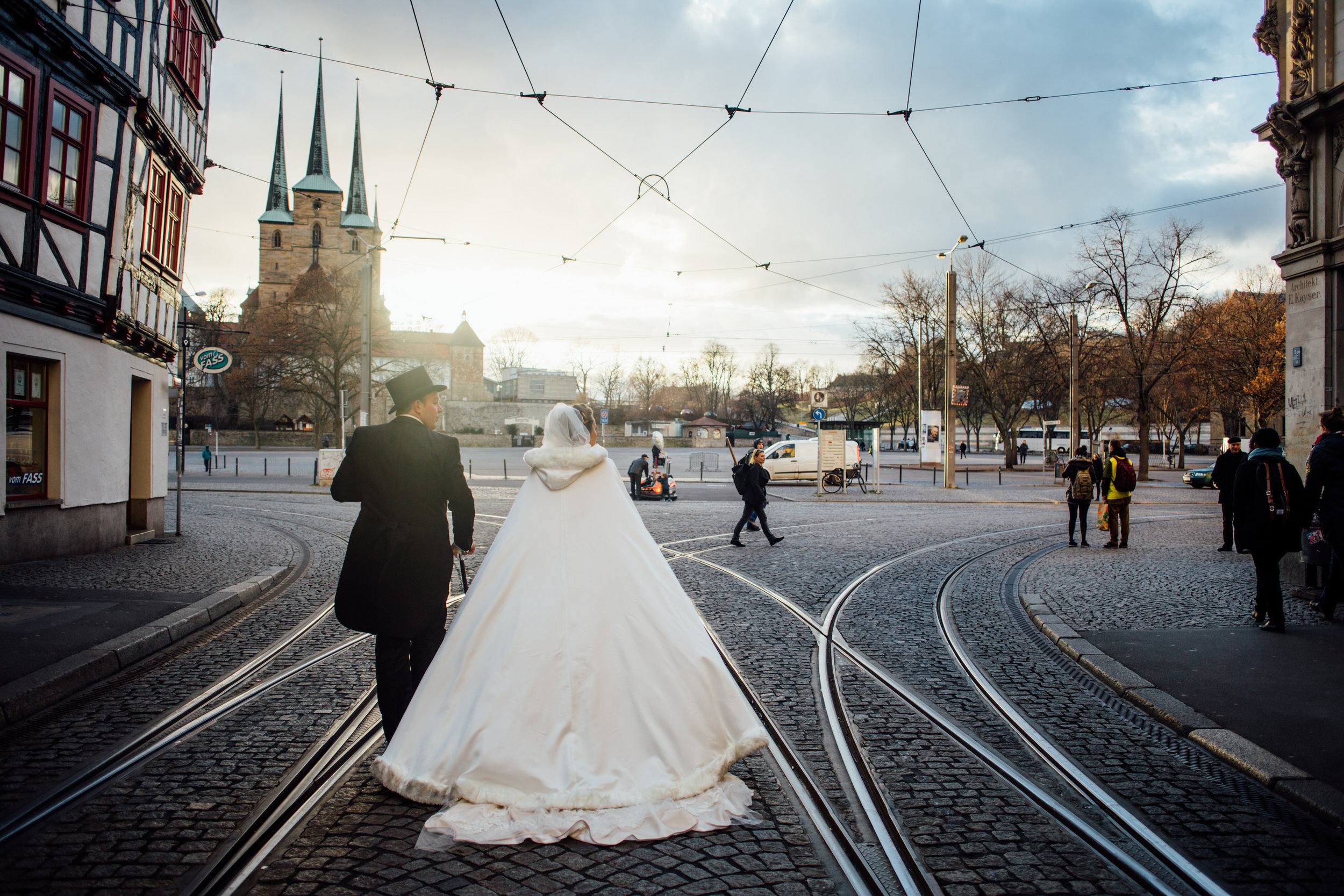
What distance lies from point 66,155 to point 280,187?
2685 inches

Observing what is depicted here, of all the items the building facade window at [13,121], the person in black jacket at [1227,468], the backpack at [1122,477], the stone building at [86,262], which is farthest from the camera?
the person in black jacket at [1227,468]

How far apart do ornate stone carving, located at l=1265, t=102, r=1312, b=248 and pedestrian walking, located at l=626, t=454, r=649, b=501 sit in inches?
641

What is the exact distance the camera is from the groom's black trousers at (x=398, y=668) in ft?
13.0

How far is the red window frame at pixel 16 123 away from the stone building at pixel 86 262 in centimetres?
2

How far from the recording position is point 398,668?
3975mm

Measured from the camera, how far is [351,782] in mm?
3867

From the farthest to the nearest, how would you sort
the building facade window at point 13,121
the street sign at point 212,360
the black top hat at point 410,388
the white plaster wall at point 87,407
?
the street sign at point 212,360 → the white plaster wall at point 87,407 → the building facade window at point 13,121 → the black top hat at point 410,388

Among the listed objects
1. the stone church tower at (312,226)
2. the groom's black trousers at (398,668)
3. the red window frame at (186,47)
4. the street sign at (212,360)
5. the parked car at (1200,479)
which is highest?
the stone church tower at (312,226)

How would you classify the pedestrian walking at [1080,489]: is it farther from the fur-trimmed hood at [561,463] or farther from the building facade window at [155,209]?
the building facade window at [155,209]

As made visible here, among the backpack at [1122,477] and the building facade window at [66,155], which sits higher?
the building facade window at [66,155]

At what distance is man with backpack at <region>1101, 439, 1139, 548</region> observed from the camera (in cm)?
1323

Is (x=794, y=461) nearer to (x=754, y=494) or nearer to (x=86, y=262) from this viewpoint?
(x=754, y=494)

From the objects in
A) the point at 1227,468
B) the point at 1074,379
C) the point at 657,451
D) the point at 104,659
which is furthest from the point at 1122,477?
the point at 1074,379

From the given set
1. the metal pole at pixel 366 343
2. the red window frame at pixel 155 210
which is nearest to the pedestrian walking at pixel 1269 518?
the red window frame at pixel 155 210
